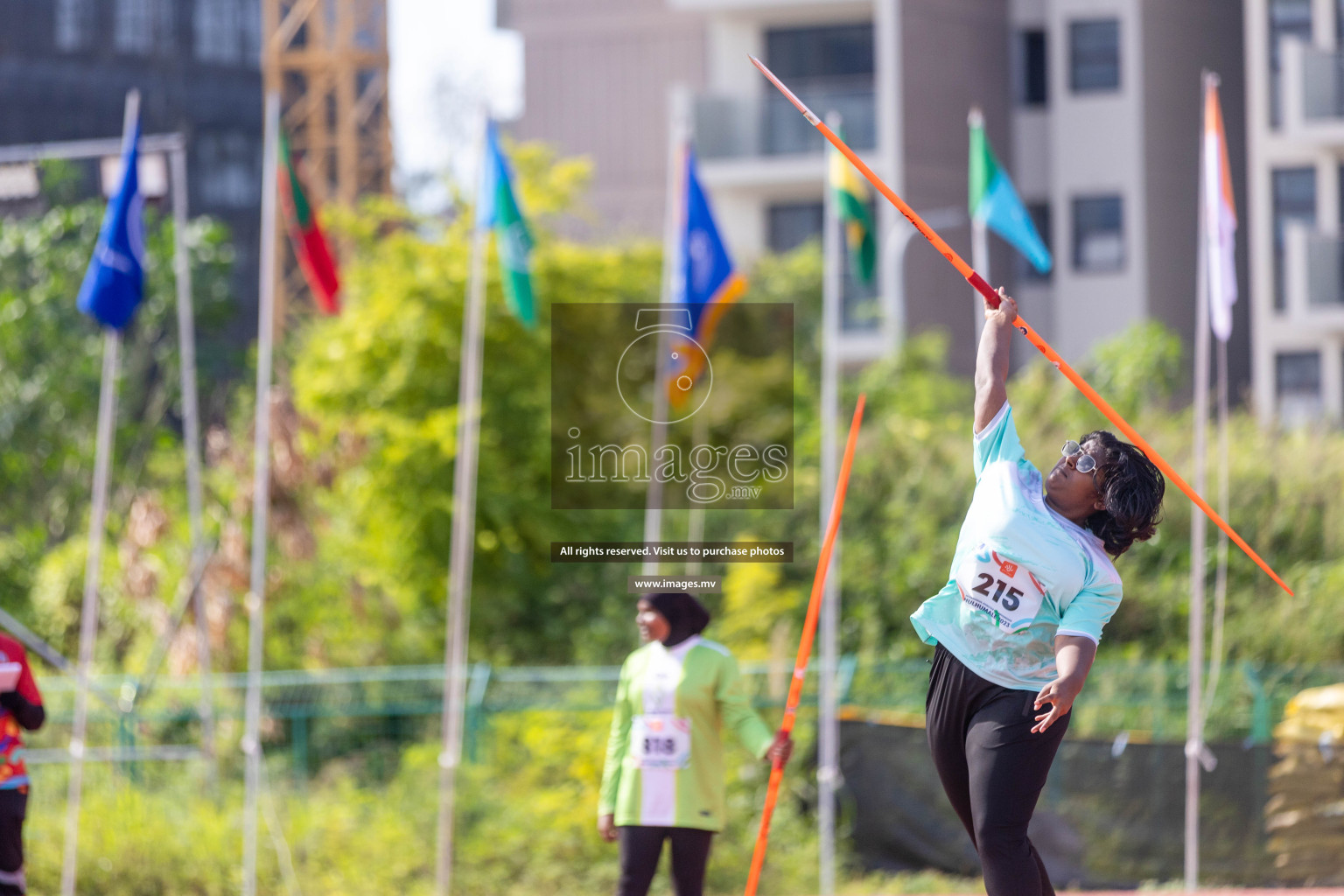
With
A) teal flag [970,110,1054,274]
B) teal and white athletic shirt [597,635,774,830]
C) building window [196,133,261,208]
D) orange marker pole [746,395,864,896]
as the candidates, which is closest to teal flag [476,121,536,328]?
teal flag [970,110,1054,274]

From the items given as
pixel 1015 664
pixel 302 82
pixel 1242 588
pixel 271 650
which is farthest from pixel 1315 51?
pixel 302 82

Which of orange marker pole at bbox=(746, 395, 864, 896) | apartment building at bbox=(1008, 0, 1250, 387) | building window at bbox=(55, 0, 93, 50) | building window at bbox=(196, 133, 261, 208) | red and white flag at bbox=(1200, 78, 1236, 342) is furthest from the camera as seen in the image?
building window at bbox=(196, 133, 261, 208)

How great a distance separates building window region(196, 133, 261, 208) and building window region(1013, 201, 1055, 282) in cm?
2601

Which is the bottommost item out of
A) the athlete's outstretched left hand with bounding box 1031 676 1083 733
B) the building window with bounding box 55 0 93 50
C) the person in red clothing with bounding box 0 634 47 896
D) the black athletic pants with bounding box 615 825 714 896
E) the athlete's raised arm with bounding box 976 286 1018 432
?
the black athletic pants with bounding box 615 825 714 896

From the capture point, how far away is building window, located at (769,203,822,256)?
24516 mm

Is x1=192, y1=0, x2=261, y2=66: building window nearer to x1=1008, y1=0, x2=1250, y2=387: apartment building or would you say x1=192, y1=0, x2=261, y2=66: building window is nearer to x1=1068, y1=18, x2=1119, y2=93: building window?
x1=1008, y1=0, x2=1250, y2=387: apartment building

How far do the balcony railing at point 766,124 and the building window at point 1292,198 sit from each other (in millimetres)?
5575

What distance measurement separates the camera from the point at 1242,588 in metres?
13.0

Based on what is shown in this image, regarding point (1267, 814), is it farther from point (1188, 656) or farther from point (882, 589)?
point (882, 589)

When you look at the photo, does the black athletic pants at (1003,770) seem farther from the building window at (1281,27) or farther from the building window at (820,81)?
the building window at (820,81)

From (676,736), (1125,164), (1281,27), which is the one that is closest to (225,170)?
(1125,164)

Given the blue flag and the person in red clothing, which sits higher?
the blue flag

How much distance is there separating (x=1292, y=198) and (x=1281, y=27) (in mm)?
2271

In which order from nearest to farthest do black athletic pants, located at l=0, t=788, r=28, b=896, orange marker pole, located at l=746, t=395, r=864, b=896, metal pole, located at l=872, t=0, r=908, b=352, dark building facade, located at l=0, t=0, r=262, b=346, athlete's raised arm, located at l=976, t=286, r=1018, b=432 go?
athlete's raised arm, located at l=976, t=286, r=1018, b=432 < orange marker pole, located at l=746, t=395, r=864, b=896 < black athletic pants, located at l=0, t=788, r=28, b=896 < metal pole, located at l=872, t=0, r=908, b=352 < dark building facade, located at l=0, t=0, r=262, b=346
